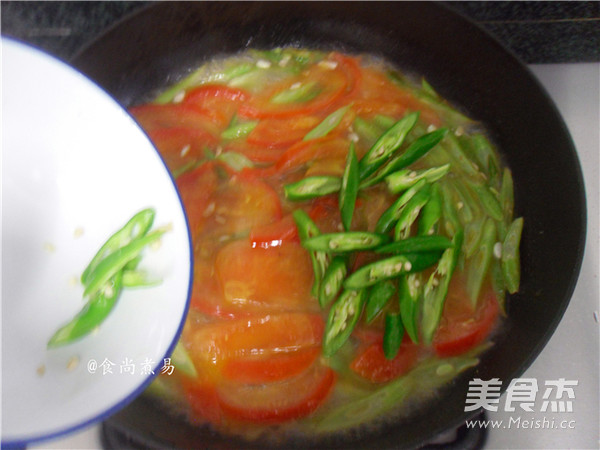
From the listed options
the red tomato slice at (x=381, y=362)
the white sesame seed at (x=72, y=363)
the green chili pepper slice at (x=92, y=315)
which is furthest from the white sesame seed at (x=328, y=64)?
the white sesame seed at (x=72, y=363)

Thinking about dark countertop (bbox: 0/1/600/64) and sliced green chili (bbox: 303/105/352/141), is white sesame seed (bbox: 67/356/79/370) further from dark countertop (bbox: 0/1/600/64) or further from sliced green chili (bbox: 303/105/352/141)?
dark countertop (bbox: 0/1/600/64)

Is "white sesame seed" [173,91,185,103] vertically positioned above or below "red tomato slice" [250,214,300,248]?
above

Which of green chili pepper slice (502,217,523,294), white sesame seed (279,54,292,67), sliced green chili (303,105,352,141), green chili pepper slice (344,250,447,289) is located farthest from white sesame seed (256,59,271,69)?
green chili pepper slice (502,217,523,294)

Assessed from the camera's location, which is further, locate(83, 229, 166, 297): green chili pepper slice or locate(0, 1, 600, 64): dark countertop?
locate(0, 1, 600, 64): dark countertop

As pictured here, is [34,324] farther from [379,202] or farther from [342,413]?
[379,202]

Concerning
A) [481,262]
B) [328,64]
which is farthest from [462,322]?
[328,64]

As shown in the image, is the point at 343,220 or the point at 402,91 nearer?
the point at 343,220

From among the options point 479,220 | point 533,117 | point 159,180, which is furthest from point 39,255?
point 533,117
